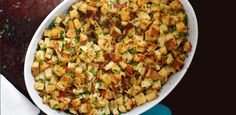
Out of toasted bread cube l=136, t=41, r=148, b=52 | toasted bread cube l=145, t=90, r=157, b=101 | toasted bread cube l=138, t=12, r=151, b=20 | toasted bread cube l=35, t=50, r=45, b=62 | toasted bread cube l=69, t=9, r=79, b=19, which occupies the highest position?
toasted bread cube l=69, t=9, r=79, b=19

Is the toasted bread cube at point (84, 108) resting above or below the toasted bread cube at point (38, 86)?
below

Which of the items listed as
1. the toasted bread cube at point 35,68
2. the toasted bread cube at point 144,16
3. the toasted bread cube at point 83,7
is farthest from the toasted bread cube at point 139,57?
the toasted bread cube at point 35,68

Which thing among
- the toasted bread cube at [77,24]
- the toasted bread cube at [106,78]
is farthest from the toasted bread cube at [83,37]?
the toasted bread cube at [106,78]

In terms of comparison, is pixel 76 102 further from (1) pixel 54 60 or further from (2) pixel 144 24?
(2) pixel 144 24

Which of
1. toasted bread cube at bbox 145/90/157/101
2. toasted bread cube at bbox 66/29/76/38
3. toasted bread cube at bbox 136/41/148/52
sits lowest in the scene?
toasted bread cube at bbox 145/90/157/101

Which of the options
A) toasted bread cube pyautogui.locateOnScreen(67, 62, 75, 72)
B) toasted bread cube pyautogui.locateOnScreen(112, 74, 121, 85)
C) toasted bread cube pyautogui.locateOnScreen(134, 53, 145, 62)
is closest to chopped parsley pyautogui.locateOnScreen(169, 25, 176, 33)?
toasted bread cube pyautogui.locateOnScreen(134, 53, 145, 62)

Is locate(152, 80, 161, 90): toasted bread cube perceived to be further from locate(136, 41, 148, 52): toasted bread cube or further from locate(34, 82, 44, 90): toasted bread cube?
locate(34, 82, 44, 90): toasted bread cube

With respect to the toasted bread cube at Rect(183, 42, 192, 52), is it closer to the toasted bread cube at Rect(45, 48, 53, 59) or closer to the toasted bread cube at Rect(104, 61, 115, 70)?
the toasted bread cube at Rect(104, 61, 115, 70)

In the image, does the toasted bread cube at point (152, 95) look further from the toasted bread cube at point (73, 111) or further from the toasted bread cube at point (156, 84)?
the toasted bread cube at point (73, 111)

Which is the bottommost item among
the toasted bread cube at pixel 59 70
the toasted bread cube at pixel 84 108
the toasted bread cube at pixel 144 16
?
the toasted bread cube at pixel 84 108

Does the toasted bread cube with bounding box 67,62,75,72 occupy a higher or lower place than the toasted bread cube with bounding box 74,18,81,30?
lower

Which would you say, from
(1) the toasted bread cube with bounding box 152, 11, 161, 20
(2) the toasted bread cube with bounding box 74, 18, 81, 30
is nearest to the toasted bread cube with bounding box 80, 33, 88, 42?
(2) the toasted bread cube with bounding box 74, 18, 81, 30

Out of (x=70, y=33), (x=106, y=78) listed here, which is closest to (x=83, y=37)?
(x=70, y=33)
